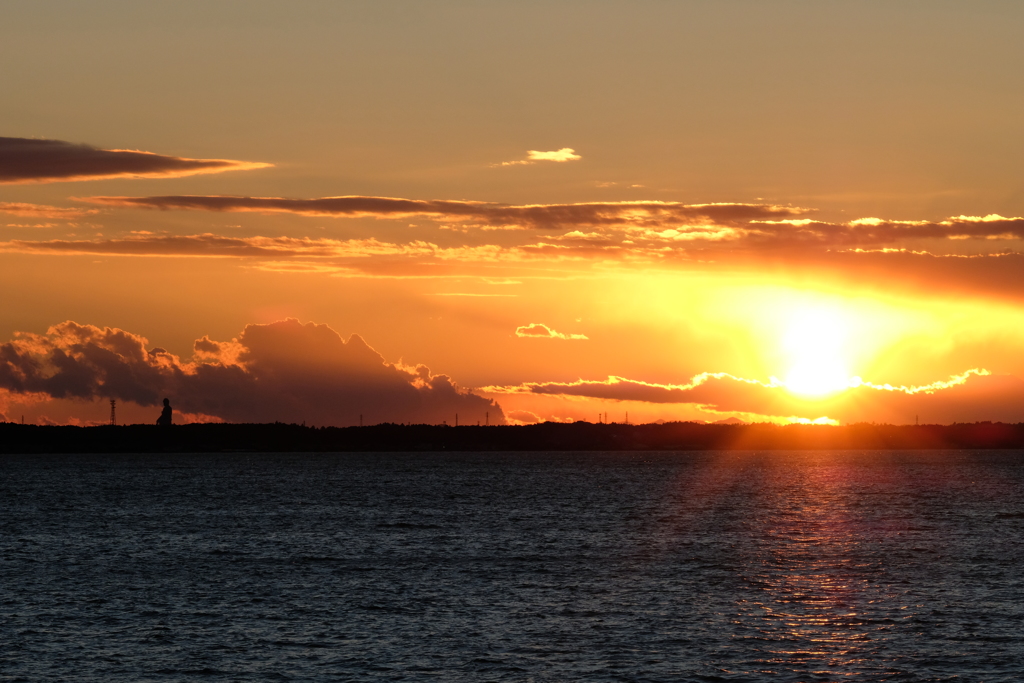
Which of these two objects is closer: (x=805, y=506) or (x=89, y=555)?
(x=89, y=555)

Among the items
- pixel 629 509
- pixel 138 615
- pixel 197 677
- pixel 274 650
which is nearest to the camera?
pixel 197 677

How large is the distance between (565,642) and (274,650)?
12325 millimetres

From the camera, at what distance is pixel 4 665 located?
44188 mm

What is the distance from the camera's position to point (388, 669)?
44094mm

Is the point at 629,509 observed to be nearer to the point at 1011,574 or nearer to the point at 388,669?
the point at 1011,574

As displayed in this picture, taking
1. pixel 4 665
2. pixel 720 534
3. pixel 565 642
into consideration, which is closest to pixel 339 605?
pixel 565 642

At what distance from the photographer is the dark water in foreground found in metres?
44.9

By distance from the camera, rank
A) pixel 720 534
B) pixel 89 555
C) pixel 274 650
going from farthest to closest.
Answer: pixel 720 534 < pixel 89 555 < pixel 274 650

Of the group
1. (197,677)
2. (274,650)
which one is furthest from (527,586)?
(197,677)

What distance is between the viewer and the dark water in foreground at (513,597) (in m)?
44.9

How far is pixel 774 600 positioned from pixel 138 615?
3265 centimetres

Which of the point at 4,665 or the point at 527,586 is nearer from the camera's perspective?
the point at 4,665

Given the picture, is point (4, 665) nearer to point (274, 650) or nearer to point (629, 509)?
point (274, 650)

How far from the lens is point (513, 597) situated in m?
61.7
